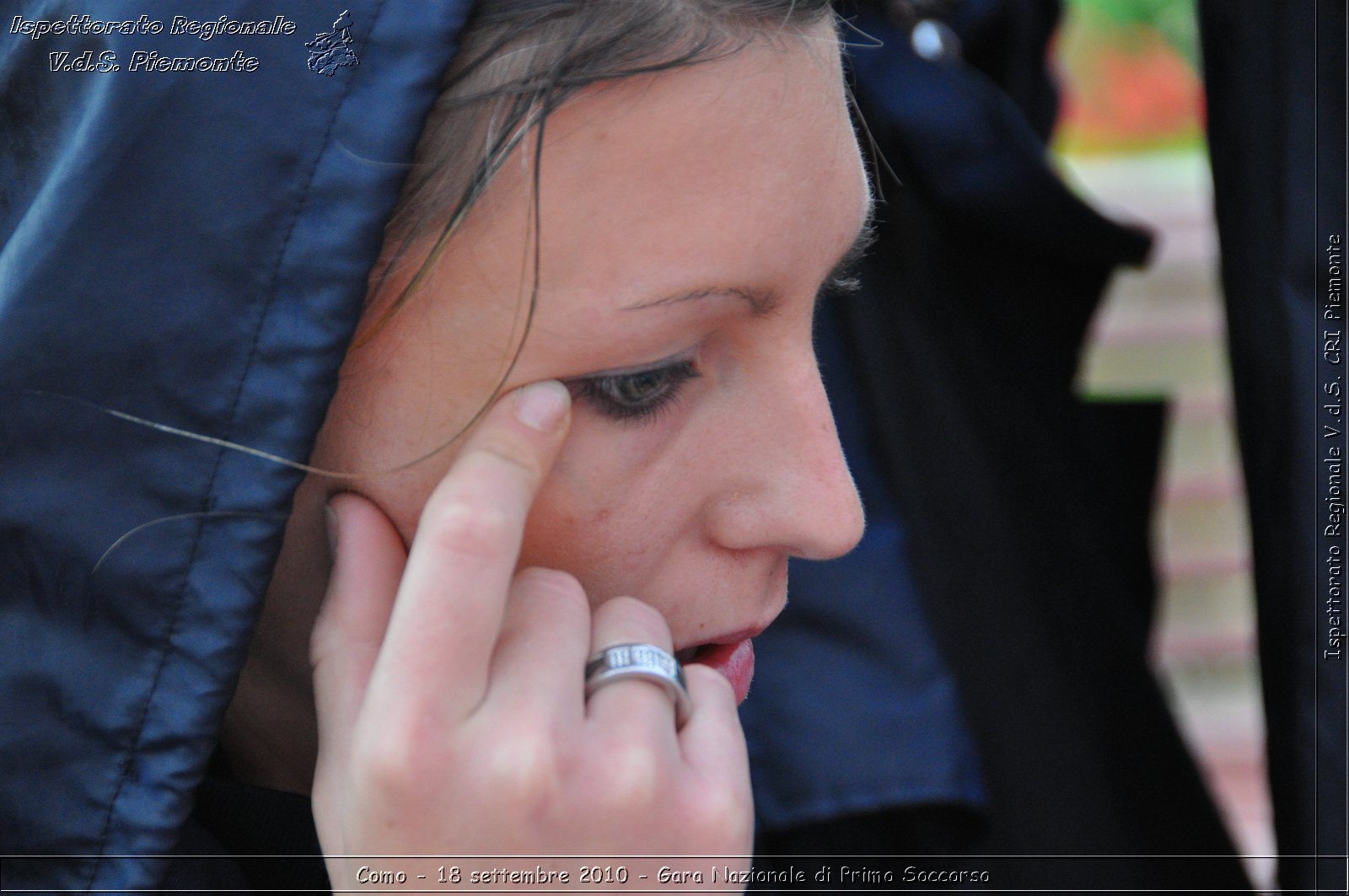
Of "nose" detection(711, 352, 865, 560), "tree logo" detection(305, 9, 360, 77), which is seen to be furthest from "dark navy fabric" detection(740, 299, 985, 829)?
"tree logo" detection(305, 9, 360, 77)

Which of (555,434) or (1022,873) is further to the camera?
(1022,873)

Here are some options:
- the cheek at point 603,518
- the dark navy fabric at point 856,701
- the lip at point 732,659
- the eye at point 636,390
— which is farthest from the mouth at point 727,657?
the dark navy fabric at point 856,701

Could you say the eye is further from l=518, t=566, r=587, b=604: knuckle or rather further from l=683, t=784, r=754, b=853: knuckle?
l=683, t=784, r=754, b=853: knuckle

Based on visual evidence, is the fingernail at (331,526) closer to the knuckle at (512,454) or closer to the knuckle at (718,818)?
the knuckle at (512,454)

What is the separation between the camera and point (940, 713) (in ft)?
4.31

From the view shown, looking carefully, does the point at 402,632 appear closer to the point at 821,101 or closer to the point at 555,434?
the point at 555,434

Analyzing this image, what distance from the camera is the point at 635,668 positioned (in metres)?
0.84

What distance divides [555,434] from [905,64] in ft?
2.96

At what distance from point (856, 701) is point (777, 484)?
507 mm

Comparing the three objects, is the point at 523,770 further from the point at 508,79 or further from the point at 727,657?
the point at 508,79

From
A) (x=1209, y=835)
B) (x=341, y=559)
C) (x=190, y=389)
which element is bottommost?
(x=1209, y=835)

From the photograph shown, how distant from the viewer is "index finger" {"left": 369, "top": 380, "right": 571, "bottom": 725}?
78 cm

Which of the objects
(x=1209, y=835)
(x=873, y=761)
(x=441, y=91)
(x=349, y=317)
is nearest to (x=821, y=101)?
(x=441, y=91)

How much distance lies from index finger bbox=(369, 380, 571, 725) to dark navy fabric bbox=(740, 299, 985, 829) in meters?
0.60
